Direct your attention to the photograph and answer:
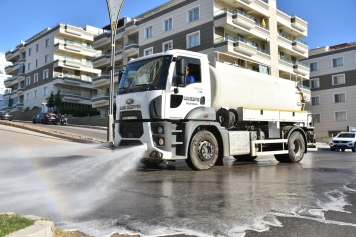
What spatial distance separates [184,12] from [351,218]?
36020mm

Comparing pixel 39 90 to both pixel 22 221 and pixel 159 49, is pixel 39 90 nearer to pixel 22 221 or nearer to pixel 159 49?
pixel 159 49

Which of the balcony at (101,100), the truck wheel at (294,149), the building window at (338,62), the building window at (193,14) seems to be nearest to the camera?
the truck wheel at (294,149)

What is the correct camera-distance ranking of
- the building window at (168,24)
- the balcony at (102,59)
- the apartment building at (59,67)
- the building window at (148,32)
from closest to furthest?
the building window at (168,24) → the building window at (148,32) → the balcony at (102,59) → the apartment building at (59,67)

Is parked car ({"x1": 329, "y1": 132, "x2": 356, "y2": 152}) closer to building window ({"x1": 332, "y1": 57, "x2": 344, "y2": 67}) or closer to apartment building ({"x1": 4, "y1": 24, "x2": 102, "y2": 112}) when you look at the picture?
building window ({"x1": 332, "y1": 57, "x2": 344, "y2": 67})

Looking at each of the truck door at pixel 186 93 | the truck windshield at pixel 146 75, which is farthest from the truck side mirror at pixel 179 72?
the truck windshield at pixel 146 75

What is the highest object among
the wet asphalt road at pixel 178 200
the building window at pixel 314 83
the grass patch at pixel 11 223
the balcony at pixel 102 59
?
the balcony at pixel 102 59

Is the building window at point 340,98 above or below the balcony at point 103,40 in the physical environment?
below

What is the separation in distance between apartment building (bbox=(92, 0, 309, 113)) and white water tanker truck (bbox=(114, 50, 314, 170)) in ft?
64.5

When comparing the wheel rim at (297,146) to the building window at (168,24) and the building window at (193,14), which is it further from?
the building window at (168,24)

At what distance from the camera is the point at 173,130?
8914 millimetres

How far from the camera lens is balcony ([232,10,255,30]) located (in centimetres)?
3469

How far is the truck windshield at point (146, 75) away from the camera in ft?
29.4

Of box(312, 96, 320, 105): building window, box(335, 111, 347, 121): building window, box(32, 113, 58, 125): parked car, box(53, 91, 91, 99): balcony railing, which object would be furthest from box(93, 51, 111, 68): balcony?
box(335, 111, 347, 121): building window

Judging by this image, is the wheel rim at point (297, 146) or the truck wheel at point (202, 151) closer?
the truck wheel at point (202, 151)
